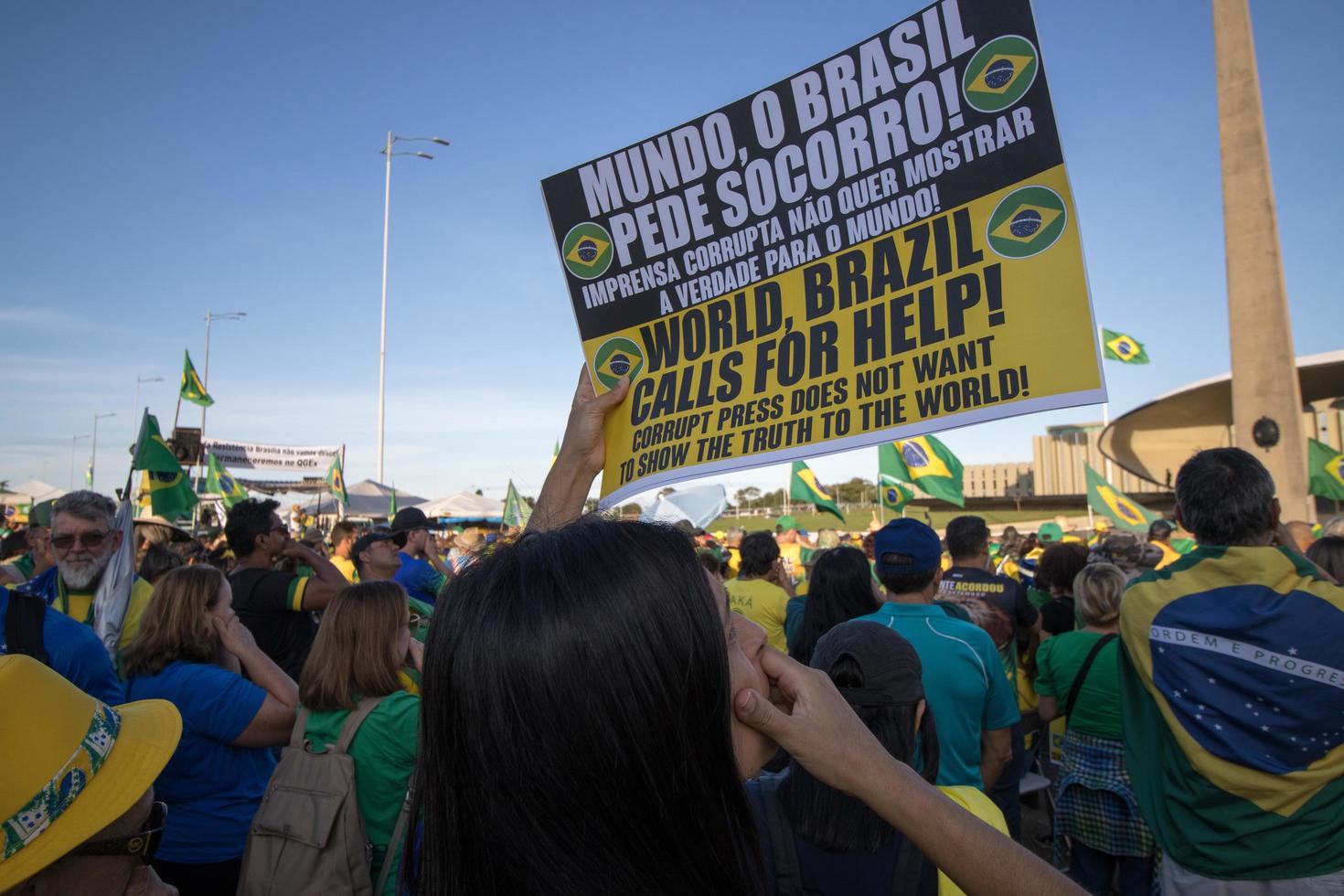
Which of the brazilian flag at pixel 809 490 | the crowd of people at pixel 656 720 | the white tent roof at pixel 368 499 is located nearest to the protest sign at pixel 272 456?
the white tent roof at pixel 368 499

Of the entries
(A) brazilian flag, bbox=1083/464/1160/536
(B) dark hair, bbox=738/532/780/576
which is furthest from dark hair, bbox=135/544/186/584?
(A) brazilian flag, bbox=1083/464/1160/536

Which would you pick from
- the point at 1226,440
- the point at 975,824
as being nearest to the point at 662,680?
the point at 975,824

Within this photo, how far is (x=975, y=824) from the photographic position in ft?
3.67

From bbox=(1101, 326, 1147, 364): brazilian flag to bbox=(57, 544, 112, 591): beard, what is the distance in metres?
25.9

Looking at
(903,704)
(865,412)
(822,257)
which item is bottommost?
(903,704)

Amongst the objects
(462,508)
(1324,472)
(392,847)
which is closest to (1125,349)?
(1324,472)

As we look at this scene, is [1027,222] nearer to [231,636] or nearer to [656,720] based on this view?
[656,720]

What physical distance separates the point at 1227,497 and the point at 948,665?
1.14m

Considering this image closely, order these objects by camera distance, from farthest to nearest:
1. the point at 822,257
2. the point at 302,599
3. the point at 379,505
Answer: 1. the point at 379,505
2. the point at 302,599
3. the point at 822,257

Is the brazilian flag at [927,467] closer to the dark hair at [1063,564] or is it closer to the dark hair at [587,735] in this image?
the dark hair at [1063,564]

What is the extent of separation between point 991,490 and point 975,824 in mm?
71539

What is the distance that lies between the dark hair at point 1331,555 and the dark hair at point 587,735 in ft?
15.2

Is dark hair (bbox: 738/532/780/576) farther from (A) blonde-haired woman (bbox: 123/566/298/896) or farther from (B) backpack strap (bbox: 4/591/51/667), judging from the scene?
(B) backpack strap (bbox: 4/591/51/667)

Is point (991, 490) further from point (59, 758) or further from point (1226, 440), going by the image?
point (59, 758)
